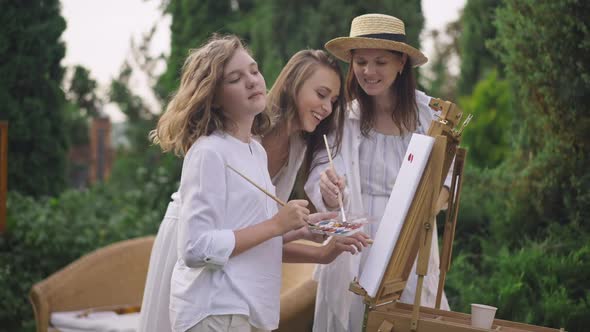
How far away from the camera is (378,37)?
288 centimetres

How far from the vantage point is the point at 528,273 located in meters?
3.96

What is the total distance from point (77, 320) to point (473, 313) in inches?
106

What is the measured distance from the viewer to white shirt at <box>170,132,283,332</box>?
215 cm

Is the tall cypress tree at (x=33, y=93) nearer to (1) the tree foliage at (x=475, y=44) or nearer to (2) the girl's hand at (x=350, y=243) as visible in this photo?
(2) the girl's hand at (x=350, y=243)

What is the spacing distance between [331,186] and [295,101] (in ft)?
1.73

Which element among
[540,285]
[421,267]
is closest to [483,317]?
[421,267]

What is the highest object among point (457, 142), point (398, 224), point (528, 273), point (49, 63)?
point (49, 63)

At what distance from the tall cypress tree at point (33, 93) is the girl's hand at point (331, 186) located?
4631mm

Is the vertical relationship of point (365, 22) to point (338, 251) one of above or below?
above

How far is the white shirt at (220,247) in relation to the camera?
7.04 feet

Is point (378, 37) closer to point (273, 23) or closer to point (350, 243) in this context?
point (350, 243)

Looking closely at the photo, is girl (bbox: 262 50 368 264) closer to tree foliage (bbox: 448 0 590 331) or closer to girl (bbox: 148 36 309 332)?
girl (bbox: 148 36 309 332)

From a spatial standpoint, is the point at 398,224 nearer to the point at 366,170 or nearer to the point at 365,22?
the point at 366,170

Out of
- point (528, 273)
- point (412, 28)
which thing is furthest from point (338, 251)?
point (412, 28)
